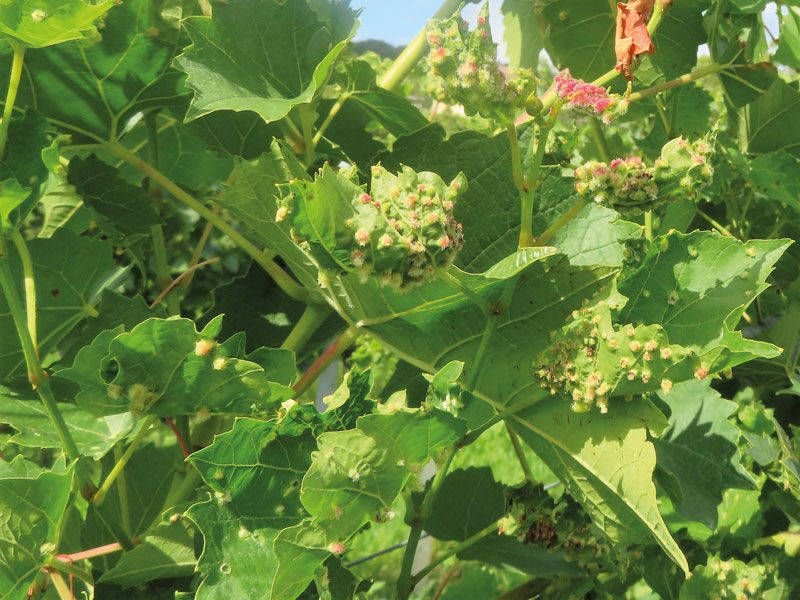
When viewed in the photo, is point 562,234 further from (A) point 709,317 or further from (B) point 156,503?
(B) point 156,503

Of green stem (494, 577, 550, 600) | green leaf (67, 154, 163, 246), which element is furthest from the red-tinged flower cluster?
green stem (494, 577, 550, 600)

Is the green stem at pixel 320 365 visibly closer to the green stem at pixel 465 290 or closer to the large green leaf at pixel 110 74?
the green stem at pixel 465 290

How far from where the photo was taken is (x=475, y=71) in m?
0.56

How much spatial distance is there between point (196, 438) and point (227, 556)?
0.88 ft

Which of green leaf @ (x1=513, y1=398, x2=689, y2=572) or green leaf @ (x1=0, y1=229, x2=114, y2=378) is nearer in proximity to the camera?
green leaf @ (x1=513, y1=398, x2=689, y2=572)

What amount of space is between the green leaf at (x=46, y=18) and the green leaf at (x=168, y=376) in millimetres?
268

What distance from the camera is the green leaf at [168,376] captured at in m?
0.65

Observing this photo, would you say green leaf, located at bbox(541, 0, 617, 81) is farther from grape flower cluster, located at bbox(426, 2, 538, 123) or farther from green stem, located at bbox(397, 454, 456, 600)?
green stem, located at bbox(397, 454, 456, 600)

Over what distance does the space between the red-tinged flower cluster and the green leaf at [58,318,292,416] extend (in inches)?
13.6

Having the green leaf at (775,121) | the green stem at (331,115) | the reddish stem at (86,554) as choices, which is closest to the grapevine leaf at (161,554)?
the reddish stem at (86,554)

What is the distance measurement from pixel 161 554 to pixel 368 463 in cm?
28

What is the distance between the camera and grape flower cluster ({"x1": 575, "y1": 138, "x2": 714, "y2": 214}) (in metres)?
0.58

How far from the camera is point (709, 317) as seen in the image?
655 mm

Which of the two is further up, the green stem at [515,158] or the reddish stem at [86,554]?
the green stem at [515,158]
